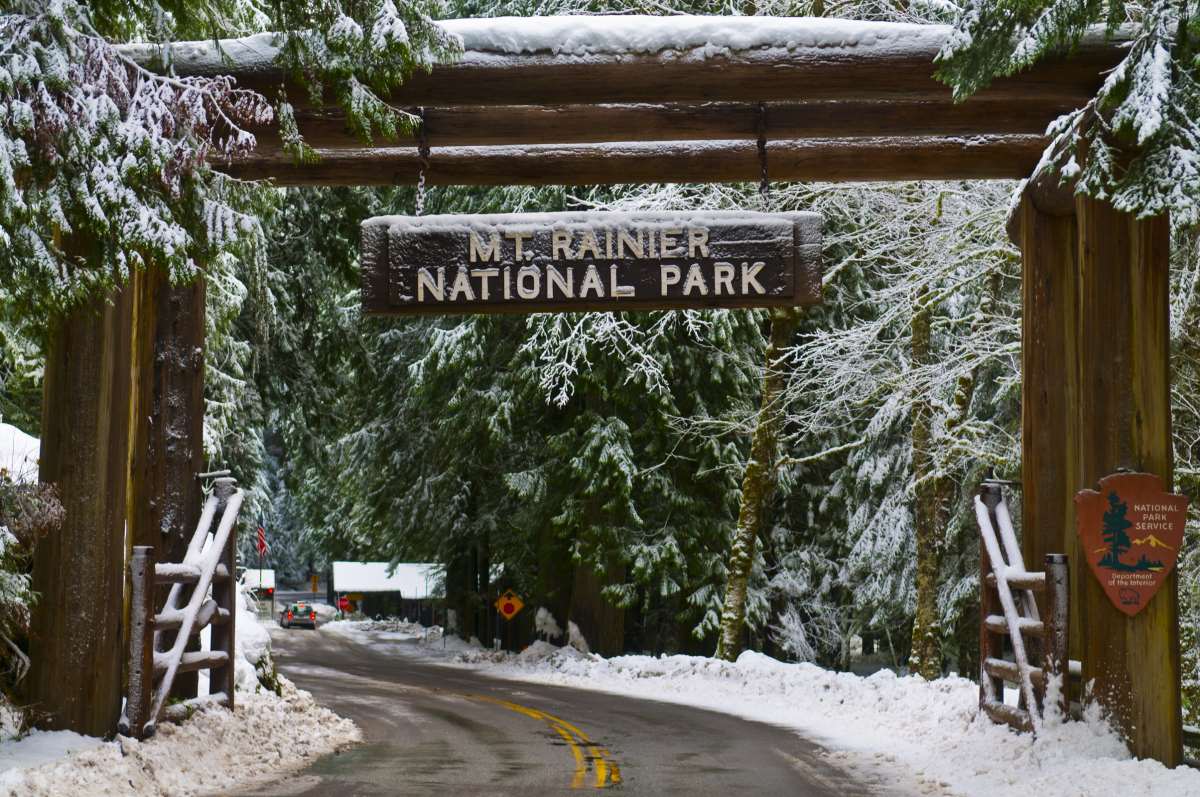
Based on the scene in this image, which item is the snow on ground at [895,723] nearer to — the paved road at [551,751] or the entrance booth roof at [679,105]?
the paved road at [551,751]

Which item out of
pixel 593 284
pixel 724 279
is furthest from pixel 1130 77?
pixel 593 284

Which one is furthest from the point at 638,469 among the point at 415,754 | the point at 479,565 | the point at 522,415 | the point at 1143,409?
the point at 1143,409

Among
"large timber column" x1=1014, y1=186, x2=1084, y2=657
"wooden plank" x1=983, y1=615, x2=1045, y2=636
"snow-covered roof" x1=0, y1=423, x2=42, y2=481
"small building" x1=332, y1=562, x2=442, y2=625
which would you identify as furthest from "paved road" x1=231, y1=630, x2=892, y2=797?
"small building" x1=332, y1=562, x2=442, y2=625

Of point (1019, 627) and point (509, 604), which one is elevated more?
point (1019, 627)

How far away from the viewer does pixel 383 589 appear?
6944 centimetres

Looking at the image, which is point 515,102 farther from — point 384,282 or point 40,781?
point 40,781

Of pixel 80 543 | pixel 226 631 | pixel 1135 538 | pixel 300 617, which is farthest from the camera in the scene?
pixel 300 617

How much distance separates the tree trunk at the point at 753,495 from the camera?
911 inches

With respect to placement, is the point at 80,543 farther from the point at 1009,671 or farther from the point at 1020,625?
the point at 1009,671

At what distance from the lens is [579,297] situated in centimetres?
794

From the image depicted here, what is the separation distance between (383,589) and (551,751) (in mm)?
58435

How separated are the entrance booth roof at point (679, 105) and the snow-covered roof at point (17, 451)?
3.16 meters

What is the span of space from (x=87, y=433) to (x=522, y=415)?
60.1ft

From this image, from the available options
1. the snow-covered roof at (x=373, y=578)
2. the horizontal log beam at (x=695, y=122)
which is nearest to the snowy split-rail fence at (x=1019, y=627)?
the horizontal log beam at (x=695, y=122)
